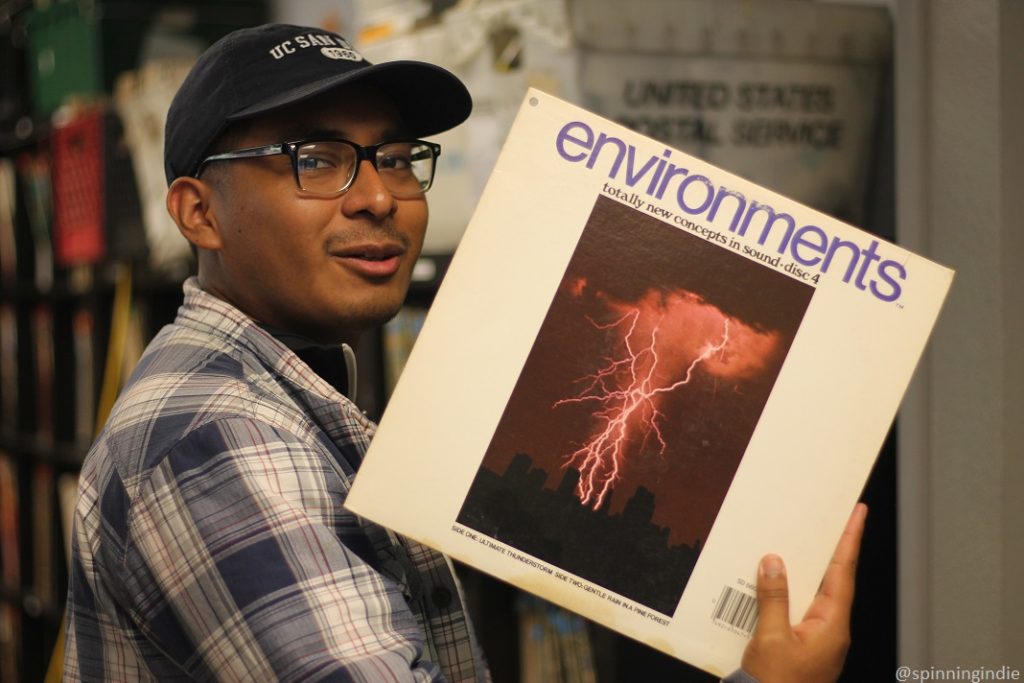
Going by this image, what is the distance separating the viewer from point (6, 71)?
3410 mm

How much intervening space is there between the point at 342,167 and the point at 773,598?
1.90ft

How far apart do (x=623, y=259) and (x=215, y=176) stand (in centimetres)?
45

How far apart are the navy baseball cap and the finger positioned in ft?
2.02

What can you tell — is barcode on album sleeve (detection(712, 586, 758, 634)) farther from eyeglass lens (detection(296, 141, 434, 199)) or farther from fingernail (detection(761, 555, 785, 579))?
eyeglass lens (detection(296, 141, 434, 199))

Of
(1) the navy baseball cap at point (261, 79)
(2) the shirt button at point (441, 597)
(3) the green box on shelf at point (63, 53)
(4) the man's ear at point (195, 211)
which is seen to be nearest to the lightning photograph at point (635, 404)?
(2) the shirt button at point (441, 597)

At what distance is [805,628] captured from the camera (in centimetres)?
80

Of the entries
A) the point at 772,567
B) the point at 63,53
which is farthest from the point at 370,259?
the point at 63,53

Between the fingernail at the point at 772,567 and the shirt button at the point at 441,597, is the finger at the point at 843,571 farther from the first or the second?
the shirt button at the point at 441,597

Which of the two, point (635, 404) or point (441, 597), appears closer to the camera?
point (635, 404)

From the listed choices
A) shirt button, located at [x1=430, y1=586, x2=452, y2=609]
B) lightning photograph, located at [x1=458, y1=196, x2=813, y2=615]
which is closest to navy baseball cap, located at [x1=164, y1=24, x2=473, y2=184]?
lightning photograph, located at [x1=458, y1=196, x2=813, y2=615]

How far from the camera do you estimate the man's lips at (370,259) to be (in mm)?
966

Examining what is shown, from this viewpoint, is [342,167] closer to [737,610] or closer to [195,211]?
[195,211]

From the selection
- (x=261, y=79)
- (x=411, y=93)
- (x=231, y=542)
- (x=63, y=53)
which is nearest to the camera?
(x=231, y=542)

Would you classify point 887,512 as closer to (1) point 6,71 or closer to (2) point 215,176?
(2) point 215,176
